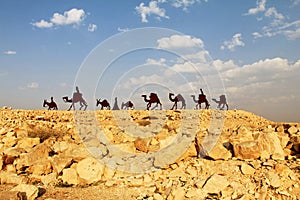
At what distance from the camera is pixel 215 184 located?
6.91m

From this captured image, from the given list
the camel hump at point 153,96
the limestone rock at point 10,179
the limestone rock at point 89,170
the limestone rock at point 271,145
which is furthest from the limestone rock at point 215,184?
the camel hump at point 153,96

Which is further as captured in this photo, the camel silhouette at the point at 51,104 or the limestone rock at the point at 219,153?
the camel silhouette at the point at 51,104

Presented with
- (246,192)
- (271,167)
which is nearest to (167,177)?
(246,192)

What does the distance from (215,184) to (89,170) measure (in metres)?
3.06

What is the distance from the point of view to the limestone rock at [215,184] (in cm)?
683

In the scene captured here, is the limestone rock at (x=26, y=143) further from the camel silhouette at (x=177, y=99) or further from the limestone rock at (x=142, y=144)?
the camel silhouette at (x=177, y=99)

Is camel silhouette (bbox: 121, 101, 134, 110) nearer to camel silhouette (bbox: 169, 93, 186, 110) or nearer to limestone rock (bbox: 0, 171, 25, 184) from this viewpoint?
camel silhouette (bbox: 169, 93, 186, 110)

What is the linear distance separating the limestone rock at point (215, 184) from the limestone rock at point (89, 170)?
2.66 metres

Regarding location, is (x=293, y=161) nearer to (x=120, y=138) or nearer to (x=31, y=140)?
(x=120, y=138)

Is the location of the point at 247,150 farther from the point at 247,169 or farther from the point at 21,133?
the point at 21,133

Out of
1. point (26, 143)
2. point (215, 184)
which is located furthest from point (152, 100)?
point (215, 184)

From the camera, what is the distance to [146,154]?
8.80m

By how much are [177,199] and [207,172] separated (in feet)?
4.34

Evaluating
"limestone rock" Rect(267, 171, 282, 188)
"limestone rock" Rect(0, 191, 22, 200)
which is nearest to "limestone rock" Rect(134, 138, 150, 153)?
"limestone rock" Rect(267, 171, 282, 188)
